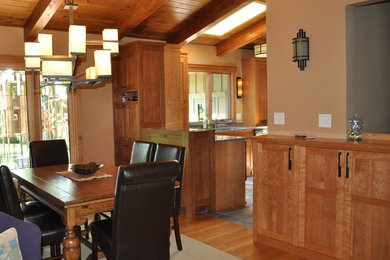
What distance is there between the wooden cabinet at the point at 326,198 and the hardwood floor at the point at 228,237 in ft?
0.37

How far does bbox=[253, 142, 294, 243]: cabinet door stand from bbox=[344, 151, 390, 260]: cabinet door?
1.76ft

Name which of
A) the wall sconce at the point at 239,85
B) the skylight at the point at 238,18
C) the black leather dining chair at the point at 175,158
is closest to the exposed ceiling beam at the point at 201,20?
the skylight at the point at 238,18

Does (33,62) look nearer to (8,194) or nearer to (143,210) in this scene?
(8,194)

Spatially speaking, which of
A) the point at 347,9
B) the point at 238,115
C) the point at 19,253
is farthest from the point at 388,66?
the point at 238,115

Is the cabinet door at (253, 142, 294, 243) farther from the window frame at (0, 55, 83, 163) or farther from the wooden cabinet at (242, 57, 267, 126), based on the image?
the wooden cabinet at (242, 57, 267, 126)

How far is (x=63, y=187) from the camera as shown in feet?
9.31

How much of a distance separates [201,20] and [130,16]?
1.07 meters

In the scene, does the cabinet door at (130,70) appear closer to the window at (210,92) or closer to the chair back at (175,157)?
the window at (210,92)

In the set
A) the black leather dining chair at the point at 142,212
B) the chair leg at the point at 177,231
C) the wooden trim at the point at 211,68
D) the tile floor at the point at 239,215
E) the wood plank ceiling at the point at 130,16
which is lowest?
the tile floor at the point at 239,215

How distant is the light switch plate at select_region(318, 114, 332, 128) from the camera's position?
3.21 metres

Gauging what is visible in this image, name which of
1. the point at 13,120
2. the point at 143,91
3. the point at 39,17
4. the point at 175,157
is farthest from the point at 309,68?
the point at 13,120

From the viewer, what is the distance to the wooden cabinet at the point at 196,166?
14.5ft

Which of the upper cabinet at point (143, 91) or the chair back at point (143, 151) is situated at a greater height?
the upper cabinet at point (143, 91)

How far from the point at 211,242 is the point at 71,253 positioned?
1555mm
